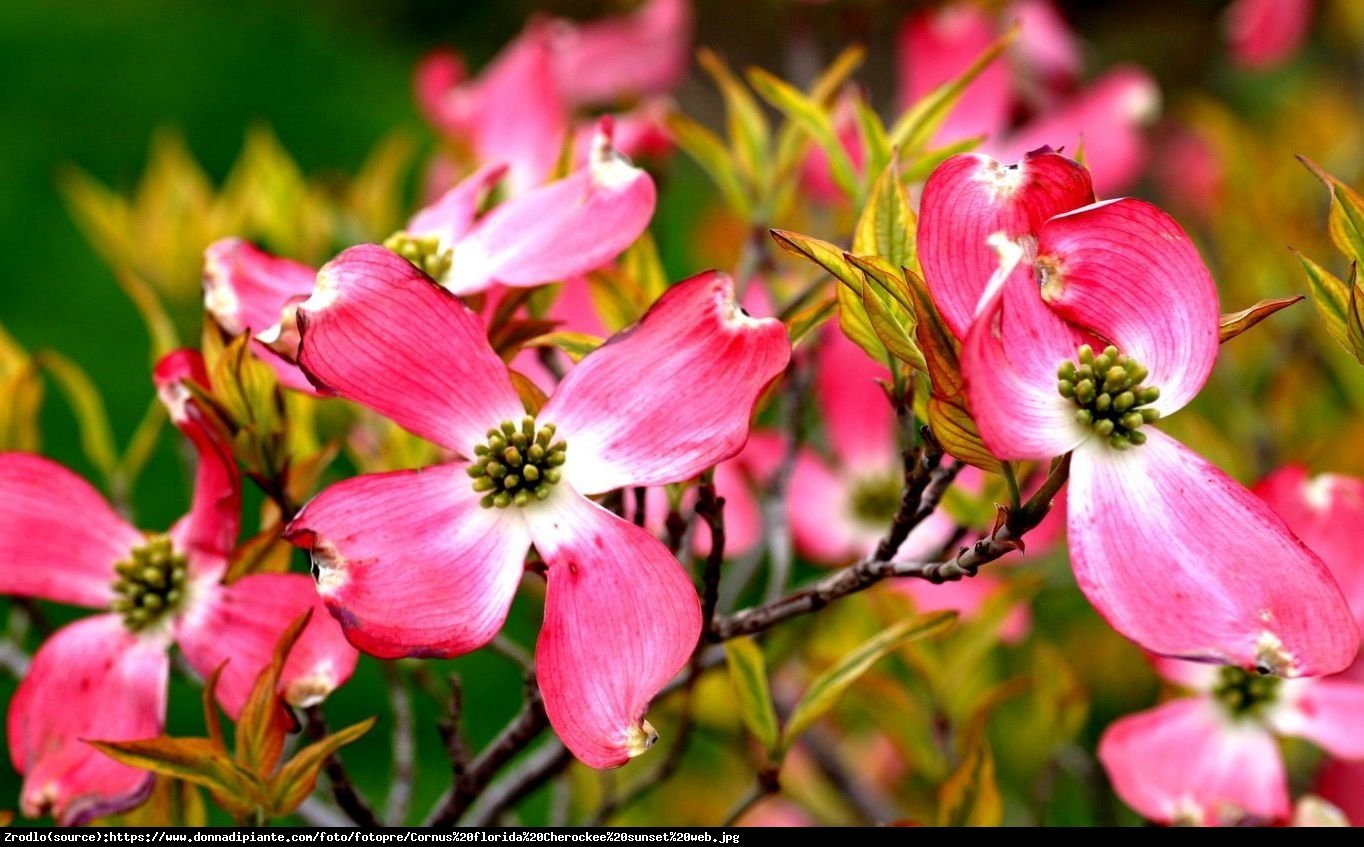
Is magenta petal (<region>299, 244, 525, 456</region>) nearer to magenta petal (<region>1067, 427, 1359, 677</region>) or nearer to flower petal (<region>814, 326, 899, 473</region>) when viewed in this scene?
magenta petal (<region>1067, 427, 1359, 677</region>)

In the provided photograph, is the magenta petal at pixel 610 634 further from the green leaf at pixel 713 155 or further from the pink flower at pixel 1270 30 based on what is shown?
the pink flower at pixel 1270 30

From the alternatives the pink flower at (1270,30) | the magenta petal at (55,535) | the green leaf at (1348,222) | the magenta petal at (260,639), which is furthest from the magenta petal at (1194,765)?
the pink flower at (1270,30)

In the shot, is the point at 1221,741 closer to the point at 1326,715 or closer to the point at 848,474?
the point at 1326,715

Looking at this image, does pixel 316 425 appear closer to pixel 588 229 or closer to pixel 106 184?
pixel 588 229

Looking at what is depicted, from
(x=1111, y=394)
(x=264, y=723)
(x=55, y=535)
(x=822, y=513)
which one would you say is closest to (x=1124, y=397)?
(x=1111, y=394)

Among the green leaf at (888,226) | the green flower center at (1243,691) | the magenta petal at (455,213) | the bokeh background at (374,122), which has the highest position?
the green leaf at (888,226)
